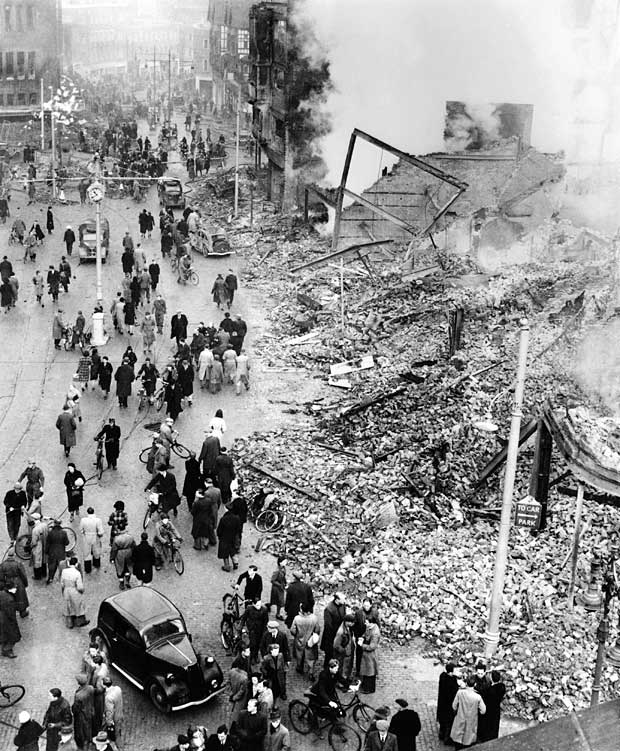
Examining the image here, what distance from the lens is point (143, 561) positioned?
1705 centimetres

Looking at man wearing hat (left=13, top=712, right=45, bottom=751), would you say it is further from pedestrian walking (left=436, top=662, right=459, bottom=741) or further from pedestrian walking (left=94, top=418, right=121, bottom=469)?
pedestrian walking (left=94, top=418, right=121, bottom=469)

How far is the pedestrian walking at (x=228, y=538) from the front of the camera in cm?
1777

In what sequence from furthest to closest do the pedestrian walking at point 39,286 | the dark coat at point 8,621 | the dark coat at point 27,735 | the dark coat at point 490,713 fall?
the pedestrian walking at point 39,286
the dark coat at point 8,621
the dark coat at point 490,713
the dark coat at point 27,735

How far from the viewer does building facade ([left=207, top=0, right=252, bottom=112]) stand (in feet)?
243

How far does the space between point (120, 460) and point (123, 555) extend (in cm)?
515

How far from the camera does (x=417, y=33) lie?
45000 millimetres

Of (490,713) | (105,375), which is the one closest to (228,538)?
(490,713)

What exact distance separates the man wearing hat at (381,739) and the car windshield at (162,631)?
3265mm

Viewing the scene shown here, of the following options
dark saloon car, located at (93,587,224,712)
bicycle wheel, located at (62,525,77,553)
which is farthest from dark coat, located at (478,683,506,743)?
bicycle wheel, located at (62,525,77,553)

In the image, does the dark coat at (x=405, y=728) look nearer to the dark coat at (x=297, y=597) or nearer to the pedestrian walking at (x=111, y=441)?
the dark coat at (x=297, y=597)

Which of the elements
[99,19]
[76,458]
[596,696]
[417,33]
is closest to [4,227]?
[417,33]

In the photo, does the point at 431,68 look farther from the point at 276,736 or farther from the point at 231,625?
the point at 276,736

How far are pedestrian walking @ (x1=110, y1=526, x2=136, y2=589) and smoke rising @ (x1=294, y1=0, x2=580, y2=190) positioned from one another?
27994 mm

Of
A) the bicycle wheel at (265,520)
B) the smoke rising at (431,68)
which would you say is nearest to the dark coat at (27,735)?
the bicycle wheel at (265,520)
